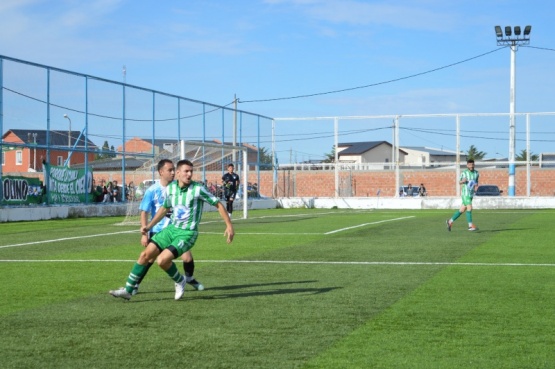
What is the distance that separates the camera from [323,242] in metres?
18.8

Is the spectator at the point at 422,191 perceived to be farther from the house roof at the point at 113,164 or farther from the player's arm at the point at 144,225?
the player's arm at the point at 144,225

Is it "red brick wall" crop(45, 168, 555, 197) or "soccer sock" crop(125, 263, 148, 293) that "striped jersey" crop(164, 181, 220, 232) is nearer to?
"soccer sock" crop(125, 263, 148, 293)

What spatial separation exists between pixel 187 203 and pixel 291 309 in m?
1.85

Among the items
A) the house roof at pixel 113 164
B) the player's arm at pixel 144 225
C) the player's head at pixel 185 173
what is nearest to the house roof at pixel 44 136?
the house roof at pixel 113 164

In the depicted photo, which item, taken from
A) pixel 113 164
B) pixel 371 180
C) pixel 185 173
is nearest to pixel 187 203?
pixel 185 173

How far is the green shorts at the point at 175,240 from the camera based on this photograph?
392 inches

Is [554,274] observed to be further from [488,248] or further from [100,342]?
[100,342]

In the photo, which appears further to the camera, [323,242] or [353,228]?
[353,228]

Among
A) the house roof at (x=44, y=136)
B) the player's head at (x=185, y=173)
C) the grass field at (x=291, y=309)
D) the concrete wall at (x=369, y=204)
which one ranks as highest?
the house roof at (x=44, y=136)

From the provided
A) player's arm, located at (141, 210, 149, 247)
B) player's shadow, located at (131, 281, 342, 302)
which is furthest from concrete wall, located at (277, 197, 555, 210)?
player's arm, located at (141, 210, 149, 247)

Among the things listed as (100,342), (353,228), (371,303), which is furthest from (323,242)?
(100,342)

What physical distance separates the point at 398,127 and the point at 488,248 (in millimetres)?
27829

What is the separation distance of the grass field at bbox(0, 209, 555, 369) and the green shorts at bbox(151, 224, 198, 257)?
64cm

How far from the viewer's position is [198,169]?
1478 inches
